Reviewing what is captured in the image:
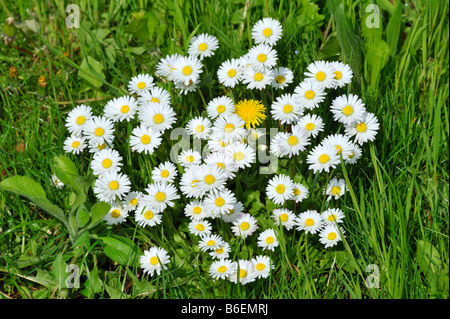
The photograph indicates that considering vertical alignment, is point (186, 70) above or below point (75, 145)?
above

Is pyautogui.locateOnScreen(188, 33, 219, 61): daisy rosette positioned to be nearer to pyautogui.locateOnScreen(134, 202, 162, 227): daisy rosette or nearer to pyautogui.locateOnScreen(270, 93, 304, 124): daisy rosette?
pyautogui.locateOnScreen(270, 93, 304, 124): daisy rosette

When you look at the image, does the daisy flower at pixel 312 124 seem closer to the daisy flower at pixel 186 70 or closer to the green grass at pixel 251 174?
the green grass at pixel 251 174

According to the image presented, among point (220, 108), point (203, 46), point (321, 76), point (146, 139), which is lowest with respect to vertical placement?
Answer: point (146, 139)

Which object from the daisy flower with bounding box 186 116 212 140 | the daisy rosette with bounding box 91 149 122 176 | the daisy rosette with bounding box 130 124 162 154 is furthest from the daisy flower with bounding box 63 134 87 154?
the daisy flower with bounding box 186 116 212 140

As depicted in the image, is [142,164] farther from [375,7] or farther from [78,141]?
[375,7]

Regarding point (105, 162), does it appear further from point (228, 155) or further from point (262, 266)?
point (262, 266)

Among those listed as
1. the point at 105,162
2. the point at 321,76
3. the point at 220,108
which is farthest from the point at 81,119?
the point at 321,76

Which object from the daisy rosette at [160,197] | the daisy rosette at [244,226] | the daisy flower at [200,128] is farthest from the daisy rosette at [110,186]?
the daisy rosette at [244,226]
